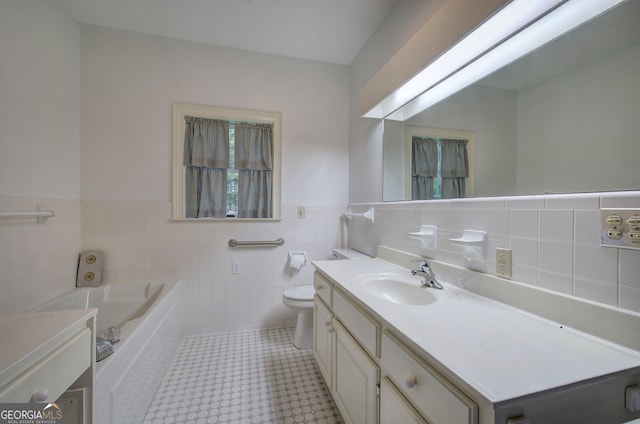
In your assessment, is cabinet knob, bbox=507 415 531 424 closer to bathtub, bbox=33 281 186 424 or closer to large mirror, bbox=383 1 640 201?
large mirror, bbox=383 1 640 201

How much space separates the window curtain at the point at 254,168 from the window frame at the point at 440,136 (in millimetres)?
1281

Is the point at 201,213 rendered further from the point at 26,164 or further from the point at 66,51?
the point at 66,51

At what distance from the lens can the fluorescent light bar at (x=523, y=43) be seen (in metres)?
0.76

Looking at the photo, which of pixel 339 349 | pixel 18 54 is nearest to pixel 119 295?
pixel 18 54

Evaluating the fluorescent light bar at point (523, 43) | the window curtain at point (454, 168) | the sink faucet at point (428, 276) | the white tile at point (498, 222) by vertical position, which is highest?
the fluorescent light bar at point (523, 43)

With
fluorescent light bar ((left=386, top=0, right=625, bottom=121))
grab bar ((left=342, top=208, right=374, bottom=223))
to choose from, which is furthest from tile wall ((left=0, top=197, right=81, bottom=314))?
fluorescent light bar ((left=386, top=0, right=625, bottom=121))

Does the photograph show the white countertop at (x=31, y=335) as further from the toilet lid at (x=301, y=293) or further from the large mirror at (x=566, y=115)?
the large mirror at (x=566, y=115)

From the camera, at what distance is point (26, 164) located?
5.14ft

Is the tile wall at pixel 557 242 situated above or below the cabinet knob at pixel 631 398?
above

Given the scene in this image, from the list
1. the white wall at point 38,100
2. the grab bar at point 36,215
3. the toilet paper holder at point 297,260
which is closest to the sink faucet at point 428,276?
the toilet paper holder at point 297,260

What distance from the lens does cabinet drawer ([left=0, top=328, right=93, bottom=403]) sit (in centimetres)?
60

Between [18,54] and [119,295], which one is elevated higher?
[18,54]

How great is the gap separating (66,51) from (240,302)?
94.0 inches

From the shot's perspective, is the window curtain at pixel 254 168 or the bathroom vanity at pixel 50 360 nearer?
the bathroom vanity at pixel 50 360
